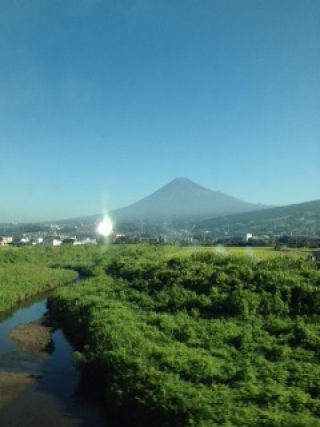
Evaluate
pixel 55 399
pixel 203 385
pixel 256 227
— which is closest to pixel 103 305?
pixel 55 399

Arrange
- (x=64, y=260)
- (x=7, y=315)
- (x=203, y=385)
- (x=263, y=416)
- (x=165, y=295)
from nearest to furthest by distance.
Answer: (x=263, y=416), (x=203, y=385), (x=165, y=295), (x=7, y=315), (x=64, y=260)

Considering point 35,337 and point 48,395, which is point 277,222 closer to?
point 35,337

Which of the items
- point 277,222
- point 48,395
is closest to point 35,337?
point 48,395

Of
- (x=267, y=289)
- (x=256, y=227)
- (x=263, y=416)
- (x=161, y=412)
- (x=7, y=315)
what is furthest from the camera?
(x=256, y=227)

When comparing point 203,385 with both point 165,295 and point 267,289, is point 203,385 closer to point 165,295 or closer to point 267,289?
point 267,289

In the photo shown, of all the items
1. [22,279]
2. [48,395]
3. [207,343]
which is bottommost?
[48,395]
